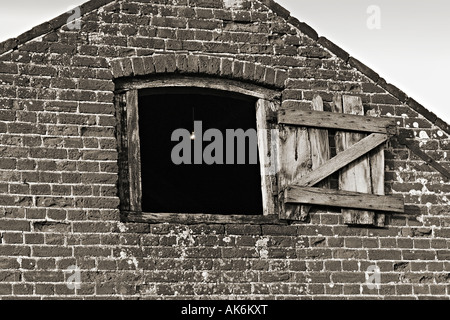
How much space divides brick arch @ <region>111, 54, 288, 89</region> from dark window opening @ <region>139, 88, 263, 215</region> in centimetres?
143

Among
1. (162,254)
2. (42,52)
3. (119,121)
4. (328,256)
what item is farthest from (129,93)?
(328,256)

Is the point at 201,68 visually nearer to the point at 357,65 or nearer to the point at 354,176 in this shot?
the point at 357,65

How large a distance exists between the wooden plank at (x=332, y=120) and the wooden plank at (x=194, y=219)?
111 centimetres

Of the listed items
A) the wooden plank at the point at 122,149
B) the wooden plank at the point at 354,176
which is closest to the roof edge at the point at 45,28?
the wooden plank at the point at 122,149

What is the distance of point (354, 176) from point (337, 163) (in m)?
0.24

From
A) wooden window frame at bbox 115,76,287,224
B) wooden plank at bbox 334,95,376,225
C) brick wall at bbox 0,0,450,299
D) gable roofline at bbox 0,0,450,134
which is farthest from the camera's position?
gable roofline at bbox 0,0,450,134

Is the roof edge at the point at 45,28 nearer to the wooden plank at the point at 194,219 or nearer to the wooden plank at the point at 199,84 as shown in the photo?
the wooden plank at the point at 199,84

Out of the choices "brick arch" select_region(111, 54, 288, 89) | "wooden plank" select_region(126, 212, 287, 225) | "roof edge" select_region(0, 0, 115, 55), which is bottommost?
"wooden plank" select_region(126, 212, 287, 225)

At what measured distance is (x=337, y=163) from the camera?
1115 centimetres

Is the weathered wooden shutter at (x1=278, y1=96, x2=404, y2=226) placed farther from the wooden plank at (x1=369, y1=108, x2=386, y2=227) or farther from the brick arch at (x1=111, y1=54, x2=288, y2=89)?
the brick arch at (x1=111, y1=54, x2=288, y2=89)

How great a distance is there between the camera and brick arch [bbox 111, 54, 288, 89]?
36.3 ft

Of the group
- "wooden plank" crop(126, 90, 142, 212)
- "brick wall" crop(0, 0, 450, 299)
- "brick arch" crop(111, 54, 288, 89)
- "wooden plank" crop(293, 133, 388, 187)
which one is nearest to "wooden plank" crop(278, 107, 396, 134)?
"wooden plank" crop(293, 133, 388, 187)

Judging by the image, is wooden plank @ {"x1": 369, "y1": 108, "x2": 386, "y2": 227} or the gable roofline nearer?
wooden plank @ {"x1": 369, "y1": 108, "x2": 386, "y2": 227}

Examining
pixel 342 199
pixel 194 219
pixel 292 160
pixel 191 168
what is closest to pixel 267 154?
pixel 292 160
